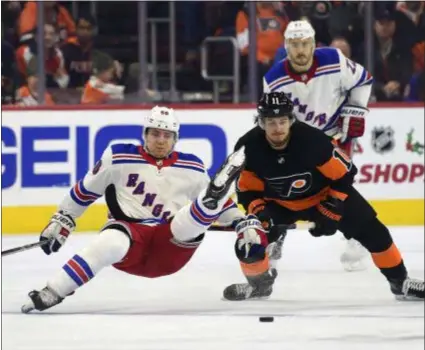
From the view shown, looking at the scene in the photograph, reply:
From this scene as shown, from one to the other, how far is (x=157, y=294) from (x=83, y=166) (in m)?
2.03

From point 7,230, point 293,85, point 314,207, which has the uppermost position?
point 293,85

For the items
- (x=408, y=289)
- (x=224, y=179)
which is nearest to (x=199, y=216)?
(x=224, y=179)

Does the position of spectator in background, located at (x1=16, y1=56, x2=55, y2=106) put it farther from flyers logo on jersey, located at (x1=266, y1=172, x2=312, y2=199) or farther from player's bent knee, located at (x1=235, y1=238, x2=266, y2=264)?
player's bent knee, located at (x1=235, y1=238, x2=266, y2=264)

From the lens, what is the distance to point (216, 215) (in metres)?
3.97

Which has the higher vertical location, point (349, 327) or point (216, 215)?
point (216, 215)

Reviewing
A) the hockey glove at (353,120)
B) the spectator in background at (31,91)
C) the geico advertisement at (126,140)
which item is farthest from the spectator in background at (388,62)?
the hockey glove at (353,120)

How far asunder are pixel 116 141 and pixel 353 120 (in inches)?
74.2

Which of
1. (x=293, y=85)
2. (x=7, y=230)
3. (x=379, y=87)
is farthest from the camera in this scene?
(x=379, y=87)

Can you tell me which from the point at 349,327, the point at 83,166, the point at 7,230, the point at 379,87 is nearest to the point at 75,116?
the point at 83,166

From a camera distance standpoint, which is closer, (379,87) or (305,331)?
(305,331)

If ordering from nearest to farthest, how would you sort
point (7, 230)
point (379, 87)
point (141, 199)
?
point (141, 199) → point (7, 230) → point (379, 87)

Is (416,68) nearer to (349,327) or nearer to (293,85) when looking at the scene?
(293,85)

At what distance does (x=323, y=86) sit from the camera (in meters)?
5.10

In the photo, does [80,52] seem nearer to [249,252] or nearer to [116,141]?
[116,141]
